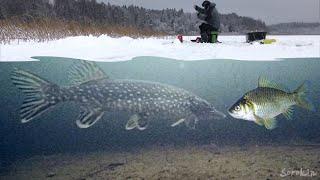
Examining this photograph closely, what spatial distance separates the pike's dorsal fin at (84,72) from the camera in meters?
3.89

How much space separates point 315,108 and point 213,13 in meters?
1.18

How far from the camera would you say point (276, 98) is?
411 centimetres

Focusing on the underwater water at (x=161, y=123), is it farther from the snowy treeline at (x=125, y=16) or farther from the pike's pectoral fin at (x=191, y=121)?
the snowy treeline at (x=125, y=16)

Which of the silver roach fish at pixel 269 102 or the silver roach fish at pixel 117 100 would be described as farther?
the silver roach fish at pixel 269 102

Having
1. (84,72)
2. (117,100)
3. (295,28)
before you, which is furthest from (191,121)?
(295,28)

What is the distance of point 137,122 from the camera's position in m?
3.96

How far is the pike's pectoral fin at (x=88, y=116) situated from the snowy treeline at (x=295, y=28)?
165 centimetres

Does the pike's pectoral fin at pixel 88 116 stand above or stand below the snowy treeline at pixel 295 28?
below

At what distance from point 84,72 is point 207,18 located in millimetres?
1142

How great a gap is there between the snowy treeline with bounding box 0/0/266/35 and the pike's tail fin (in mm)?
491

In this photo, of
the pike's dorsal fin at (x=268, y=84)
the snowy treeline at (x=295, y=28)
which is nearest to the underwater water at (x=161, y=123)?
the pike's dorsal fin at (x=268, y=84)

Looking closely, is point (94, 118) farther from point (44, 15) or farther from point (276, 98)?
point (276, 98)

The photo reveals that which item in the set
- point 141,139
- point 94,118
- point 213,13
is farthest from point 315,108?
Result: point 94,118

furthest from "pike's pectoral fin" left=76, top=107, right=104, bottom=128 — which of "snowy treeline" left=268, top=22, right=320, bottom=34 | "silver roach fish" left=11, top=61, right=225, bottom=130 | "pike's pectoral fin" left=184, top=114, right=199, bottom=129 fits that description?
"snowy treeline" left=268, top=22, right=320, bottom=34
